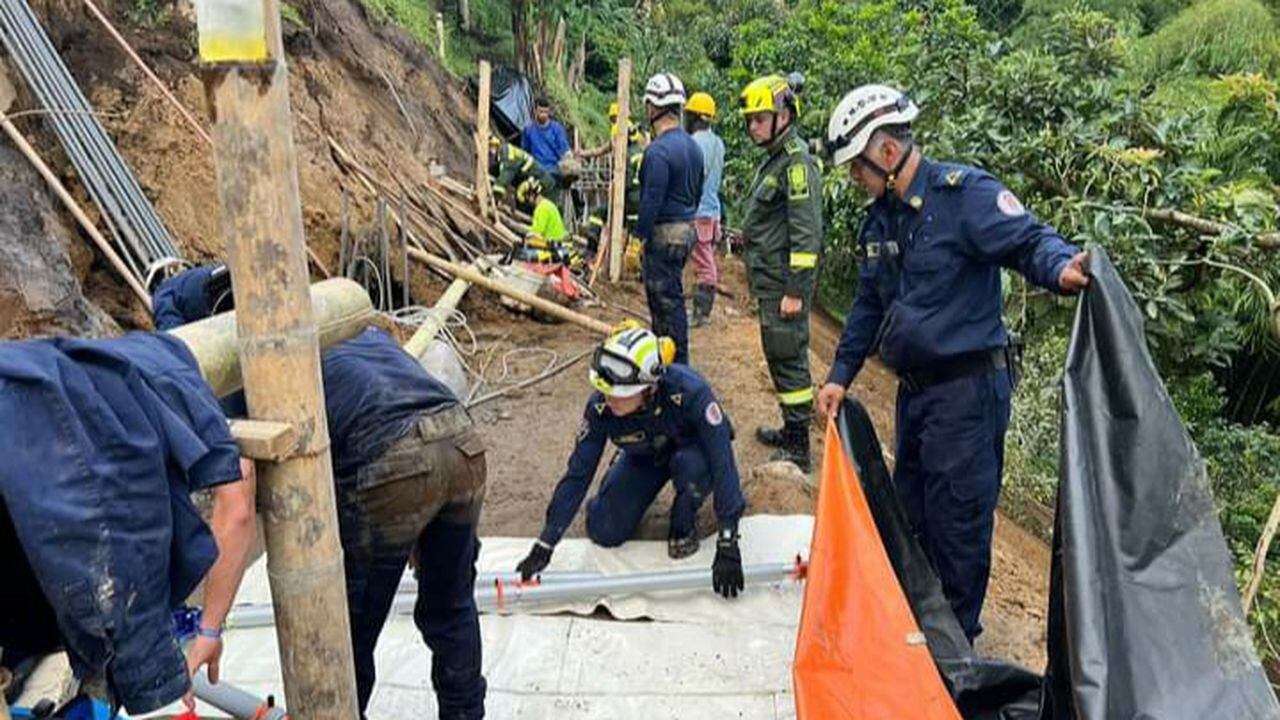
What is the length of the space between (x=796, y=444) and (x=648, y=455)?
134 centimetres

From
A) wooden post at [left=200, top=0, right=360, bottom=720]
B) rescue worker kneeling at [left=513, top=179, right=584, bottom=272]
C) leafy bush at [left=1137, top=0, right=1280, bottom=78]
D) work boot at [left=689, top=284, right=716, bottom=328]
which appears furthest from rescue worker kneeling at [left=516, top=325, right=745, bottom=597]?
leafy bush at [left=1137, top=0, right=1280, bottom=78]

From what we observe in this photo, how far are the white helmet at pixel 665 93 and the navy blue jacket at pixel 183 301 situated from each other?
3.67m

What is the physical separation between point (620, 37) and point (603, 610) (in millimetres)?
18301

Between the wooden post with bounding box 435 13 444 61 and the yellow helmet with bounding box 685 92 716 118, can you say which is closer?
the yellow helmet with bounding box 685 92 716 118

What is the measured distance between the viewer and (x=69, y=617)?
4.25 feet

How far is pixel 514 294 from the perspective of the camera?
25.3 ft

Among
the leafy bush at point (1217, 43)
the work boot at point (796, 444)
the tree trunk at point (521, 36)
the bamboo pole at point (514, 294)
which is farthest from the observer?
the tree trunk at point (521, 36)

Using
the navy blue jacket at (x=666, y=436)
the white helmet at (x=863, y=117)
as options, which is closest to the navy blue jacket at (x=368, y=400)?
the navy blue jacket at (x=666, y=436)

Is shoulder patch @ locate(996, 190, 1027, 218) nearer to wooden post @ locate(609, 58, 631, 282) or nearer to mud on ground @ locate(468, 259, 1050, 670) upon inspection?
mud on ground @ locate(468, 259, 1050, 670)

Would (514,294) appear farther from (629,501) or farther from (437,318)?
(629,501)

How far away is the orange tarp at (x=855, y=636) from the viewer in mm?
2232

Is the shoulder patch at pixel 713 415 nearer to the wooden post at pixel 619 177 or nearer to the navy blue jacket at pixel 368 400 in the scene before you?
the navy blue jacket at pixel 368 400

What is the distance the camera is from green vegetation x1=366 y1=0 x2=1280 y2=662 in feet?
13.0

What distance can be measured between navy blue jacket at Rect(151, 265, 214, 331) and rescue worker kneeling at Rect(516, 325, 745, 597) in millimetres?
1424
